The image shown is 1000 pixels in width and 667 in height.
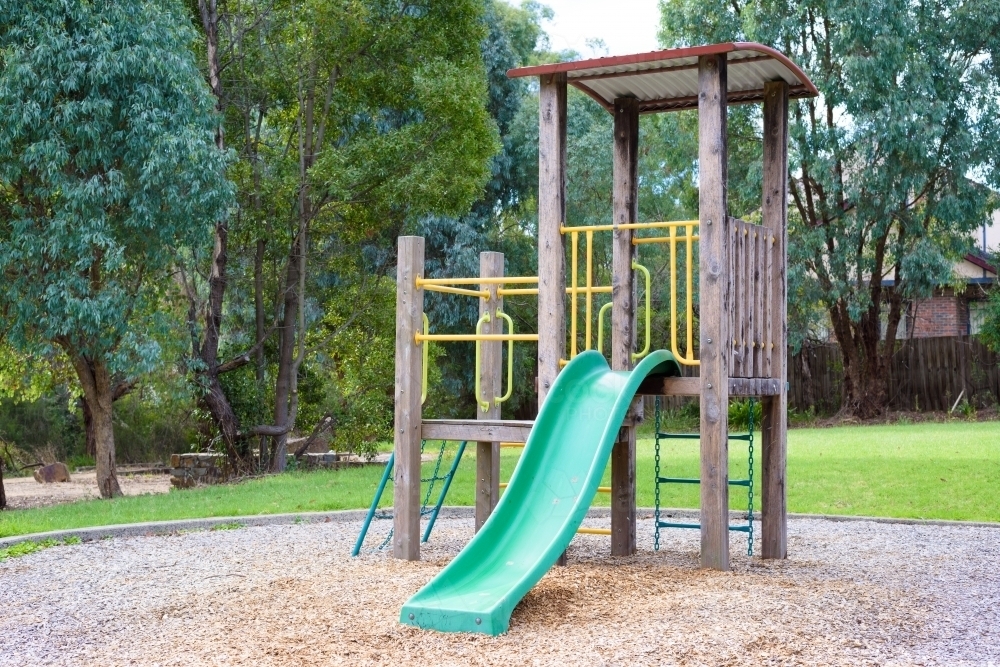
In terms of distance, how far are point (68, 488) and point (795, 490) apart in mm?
11380

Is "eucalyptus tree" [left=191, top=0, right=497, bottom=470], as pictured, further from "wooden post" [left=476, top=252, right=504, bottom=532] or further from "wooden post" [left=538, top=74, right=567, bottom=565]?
"wooden post" [left=538, top=74, right=567, bottom=565]

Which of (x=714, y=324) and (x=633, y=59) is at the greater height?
(x=633, y=59)

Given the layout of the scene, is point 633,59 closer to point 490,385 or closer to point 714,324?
point 714,324

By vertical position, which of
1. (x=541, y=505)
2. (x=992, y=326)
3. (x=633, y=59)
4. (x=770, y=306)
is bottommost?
(x=541, y=505)

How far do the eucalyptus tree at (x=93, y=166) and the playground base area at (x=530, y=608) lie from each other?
4.85m

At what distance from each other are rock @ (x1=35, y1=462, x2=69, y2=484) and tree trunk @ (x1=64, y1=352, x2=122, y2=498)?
Answer: 503cm

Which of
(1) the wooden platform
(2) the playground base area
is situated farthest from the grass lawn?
(1) the wooden platform

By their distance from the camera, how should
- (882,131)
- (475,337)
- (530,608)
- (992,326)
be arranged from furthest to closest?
(992,326)
(882,131)
(475,337)
(530,608)

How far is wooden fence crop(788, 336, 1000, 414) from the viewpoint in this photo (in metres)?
24.4

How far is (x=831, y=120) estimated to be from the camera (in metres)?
23.5

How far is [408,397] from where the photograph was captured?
7508mm

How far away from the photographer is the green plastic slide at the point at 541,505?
4988 millimetres

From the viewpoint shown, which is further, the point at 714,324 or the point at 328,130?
the point at 328,130

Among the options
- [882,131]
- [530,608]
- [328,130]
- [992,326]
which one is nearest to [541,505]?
[530,608]
